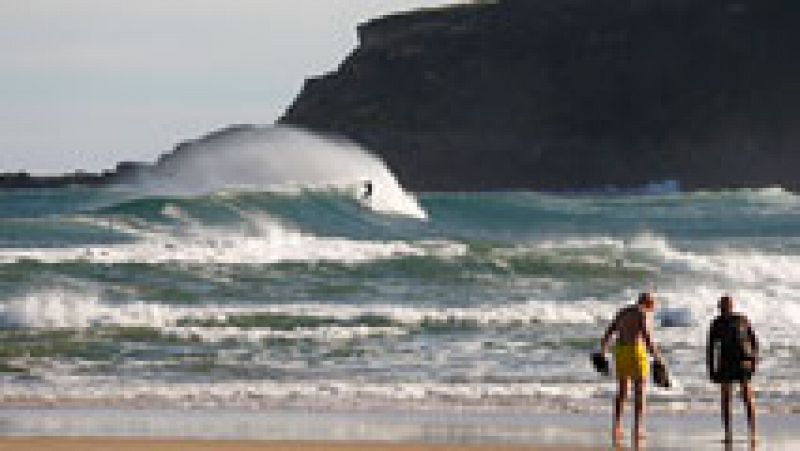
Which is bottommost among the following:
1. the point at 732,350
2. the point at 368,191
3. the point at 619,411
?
the point at 619,411

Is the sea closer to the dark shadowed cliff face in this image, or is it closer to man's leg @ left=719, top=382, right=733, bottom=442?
man's leg @ left=719, top=382, right=733, bottom=442

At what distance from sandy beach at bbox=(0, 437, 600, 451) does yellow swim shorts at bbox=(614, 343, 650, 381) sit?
0.82 metres

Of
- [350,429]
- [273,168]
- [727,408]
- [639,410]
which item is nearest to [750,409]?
[727,408]

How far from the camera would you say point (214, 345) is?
96.2ft

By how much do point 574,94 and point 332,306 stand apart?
4293 inches

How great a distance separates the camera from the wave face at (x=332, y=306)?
2534 centimetres

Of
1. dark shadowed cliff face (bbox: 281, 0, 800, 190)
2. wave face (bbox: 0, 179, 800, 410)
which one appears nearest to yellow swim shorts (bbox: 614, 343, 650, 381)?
wave face (bbox: 0, 179, 800, 410)

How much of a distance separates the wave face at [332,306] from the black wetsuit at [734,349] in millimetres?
3064

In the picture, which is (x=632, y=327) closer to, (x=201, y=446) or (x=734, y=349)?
(x=734, y=349)

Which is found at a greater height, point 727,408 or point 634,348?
point 634,348

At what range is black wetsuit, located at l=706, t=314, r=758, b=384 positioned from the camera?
66.9ft

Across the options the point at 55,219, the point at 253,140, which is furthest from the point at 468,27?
the point at 55,219

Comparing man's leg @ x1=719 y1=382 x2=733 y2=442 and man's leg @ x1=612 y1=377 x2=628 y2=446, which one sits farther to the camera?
man's leg @ x1=719 y1=382 x2=733 y2=442

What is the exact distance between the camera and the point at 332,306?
35.6 metres
